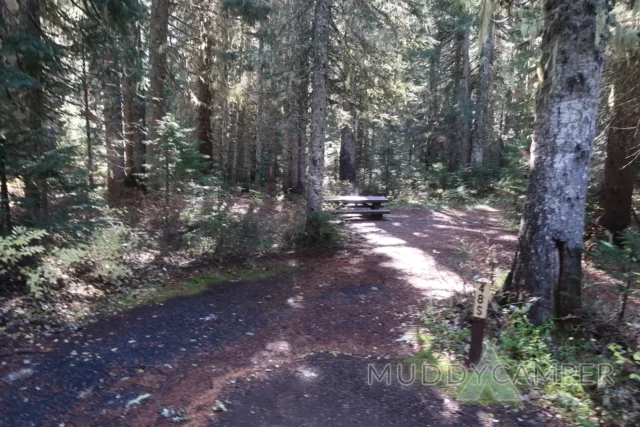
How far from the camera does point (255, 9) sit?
37.8 feet

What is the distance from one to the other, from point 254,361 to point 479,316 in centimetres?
266

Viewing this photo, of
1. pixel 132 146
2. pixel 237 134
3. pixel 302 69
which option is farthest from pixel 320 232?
pixel 237 134

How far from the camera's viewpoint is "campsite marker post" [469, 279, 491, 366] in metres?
4.49

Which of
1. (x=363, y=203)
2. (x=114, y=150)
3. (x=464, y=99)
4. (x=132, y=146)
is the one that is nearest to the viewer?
(x=114, y=150)

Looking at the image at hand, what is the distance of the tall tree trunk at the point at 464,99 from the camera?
21.1 metres

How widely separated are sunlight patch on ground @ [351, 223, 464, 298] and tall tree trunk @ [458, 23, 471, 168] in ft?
40.1

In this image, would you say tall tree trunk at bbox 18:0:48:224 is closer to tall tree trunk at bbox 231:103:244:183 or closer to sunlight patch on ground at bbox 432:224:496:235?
sunlight patch on ground at bbox 432:224:496:235

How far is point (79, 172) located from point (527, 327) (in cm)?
696

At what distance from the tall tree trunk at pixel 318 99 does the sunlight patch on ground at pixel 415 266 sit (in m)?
2.09

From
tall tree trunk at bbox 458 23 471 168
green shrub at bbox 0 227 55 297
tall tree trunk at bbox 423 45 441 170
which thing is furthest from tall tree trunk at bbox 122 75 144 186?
tall tree trunk at bbox 423 45 441 170

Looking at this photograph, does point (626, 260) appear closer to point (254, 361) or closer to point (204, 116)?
point (254, 361)

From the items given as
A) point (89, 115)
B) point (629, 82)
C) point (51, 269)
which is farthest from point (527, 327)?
point (89, 115)

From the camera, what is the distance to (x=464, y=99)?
2142 cm

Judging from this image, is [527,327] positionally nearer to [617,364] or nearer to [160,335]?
[617,364]
